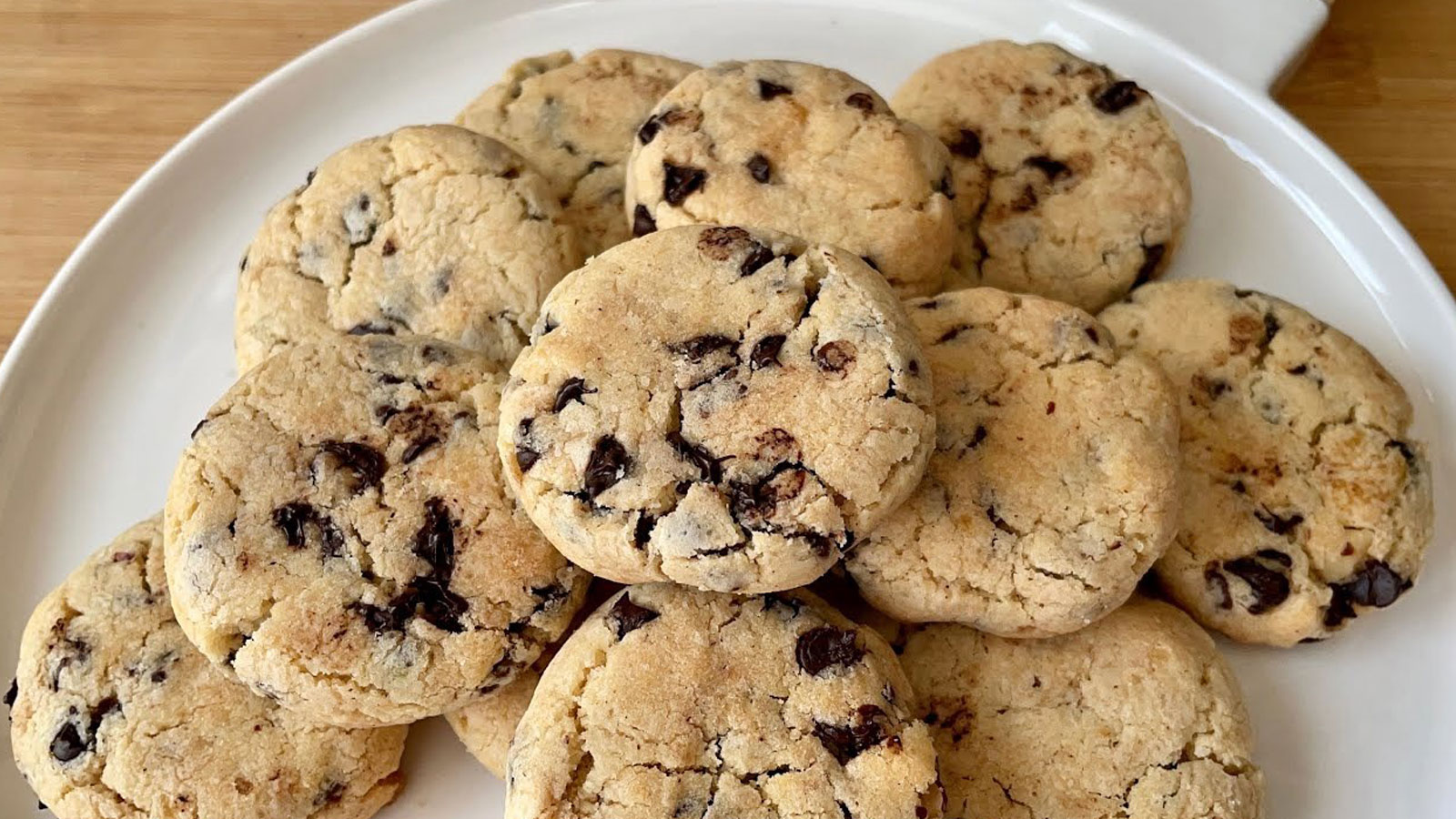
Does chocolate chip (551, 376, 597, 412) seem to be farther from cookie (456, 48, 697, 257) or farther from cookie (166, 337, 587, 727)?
cookie (456, 48, 697, 257)

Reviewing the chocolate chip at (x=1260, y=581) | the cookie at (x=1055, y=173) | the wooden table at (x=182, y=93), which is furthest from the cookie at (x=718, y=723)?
the wooden table at (x=182, y=93)

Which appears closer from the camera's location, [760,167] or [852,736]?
[852,736]

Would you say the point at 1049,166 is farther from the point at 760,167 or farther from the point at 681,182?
the point at 681,182

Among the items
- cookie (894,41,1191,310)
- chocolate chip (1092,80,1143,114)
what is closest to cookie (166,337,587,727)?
cookie (894,41,1191,310)

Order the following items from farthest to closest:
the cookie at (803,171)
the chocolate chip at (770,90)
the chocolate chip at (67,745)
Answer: the chocolate chip at (770,90), the cookie at (803,171), the chocolate chip at (67,745)

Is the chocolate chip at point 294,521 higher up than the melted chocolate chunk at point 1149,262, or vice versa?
the melted chocolate chunk at point 1149,262

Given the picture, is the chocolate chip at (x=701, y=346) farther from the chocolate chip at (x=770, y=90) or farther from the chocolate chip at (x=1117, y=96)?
the chocolate chip at (x=1117, y=96)

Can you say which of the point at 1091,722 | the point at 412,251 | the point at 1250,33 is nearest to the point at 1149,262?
the point at 1250,33
